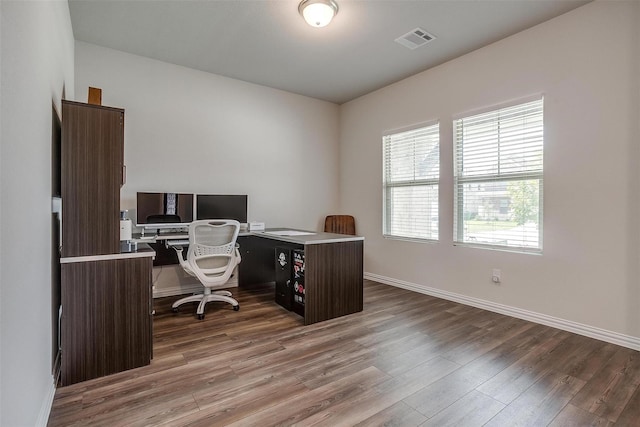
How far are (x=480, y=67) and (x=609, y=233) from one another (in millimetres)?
2119

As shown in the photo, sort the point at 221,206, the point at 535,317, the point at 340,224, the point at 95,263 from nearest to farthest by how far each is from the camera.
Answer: the point at 95,263 → the point at 535,317 → the point at 221,206 → the point at 340,224

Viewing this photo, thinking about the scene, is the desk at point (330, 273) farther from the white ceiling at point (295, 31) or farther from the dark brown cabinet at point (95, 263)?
the white ceiling at point (295, 31)

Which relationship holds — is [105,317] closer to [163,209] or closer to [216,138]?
[163,209]

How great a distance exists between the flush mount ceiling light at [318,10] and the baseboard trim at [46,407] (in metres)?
3.19

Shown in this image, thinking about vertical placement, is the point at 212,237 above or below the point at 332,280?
above

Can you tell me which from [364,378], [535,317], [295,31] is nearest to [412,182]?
[535,317]

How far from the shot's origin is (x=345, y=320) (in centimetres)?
326

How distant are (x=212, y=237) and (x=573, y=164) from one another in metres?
3.50

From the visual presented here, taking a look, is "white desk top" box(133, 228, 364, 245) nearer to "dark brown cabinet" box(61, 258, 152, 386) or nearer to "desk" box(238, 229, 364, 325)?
"desk" box(238, 229, 364, 325)

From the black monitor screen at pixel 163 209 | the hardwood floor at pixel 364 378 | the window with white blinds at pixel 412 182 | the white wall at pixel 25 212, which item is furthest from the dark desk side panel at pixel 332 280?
the white wall at pixel 25 212

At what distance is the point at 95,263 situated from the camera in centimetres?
215

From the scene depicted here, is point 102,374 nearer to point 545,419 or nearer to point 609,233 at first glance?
point 545,419

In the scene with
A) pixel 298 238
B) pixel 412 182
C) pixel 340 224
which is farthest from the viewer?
pixel 340 224

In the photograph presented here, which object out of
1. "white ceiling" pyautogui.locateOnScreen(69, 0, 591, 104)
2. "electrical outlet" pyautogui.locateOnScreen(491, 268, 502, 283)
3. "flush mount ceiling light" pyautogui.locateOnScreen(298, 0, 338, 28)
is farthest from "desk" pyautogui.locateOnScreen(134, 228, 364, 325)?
"white ceiling" pyautogui.locateOnScreen(69, 0, 591, 104)
